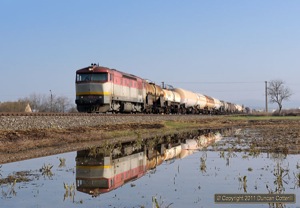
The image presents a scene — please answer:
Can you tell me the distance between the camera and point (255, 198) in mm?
8148

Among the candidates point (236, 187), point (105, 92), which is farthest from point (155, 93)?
point (236, 187)

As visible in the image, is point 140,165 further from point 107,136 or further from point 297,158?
A: point 107,136

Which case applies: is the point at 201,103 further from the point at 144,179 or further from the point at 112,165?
the point at 144,179

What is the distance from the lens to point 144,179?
11.1m

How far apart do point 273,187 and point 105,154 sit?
28.0ft

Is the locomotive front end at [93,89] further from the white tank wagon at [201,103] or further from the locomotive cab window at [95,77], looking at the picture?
the white tank wagon at [201,103]

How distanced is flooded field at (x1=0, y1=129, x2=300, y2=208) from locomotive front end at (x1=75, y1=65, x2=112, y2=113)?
14.6 m

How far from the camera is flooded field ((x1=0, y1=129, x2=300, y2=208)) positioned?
8.52 m

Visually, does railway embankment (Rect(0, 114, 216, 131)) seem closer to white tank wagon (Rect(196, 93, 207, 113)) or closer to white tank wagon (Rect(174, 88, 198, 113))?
white tank wagon (Rect(174, 88, 198, 113))

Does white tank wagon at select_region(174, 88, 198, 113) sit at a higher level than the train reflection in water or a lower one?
higher

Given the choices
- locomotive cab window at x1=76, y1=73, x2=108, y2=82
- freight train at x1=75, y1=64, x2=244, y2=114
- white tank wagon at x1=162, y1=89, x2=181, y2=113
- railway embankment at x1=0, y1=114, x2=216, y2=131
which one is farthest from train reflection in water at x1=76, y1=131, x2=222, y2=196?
white tank wagon at x1=162, y1=89, x2=181, y2=113

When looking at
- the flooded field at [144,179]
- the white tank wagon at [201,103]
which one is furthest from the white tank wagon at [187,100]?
the flooded field at [144,179]

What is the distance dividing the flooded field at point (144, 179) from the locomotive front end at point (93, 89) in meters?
14.6

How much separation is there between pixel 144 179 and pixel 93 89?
67.9 feet
